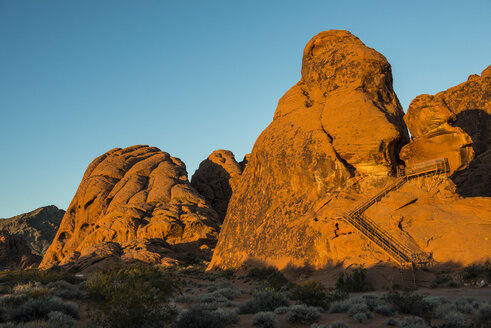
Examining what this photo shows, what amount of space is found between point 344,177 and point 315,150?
2853 millimetres

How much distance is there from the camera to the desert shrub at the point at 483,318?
8604 millimetres

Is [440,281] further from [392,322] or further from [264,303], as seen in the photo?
[264,303]

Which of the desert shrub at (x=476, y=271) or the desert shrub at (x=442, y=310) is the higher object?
the desert shrub at (x=442, y=310)

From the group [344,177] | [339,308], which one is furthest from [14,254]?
[339,308]

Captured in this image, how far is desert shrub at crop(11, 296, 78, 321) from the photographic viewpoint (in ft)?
33.8

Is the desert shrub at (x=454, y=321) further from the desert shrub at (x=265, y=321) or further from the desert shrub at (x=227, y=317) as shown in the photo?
the desert shrub at (x=227, y=317)

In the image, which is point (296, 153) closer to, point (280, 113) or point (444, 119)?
point (280, 113)

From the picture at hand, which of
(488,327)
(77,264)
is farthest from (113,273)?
(77,264)

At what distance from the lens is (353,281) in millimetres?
19422

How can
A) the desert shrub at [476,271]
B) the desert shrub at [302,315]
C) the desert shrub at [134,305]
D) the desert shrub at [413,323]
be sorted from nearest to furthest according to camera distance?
1. the desert shrub at [134,305]
2. the desert shrub at [413,323]
3. the desert shrub at [302,315]
4. the desert shrub at [476,271]

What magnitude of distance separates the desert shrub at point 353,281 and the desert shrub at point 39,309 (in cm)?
1289

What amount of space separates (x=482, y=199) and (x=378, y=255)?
299 inches

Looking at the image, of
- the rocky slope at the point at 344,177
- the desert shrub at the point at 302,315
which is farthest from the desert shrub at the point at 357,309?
the rocky slope at the point at 344,177

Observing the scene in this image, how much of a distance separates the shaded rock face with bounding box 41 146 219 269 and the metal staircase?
2167 cm
